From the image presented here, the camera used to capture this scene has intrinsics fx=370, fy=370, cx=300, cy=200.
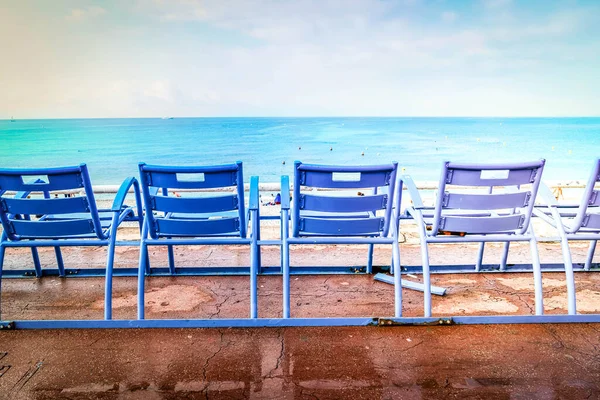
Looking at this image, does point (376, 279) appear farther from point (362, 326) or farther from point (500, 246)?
point (500, 246)

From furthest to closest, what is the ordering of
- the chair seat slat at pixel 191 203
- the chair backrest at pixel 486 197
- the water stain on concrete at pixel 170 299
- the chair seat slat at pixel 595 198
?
the water stain on concrete at pixel 170 299 → the chair seat slat at pixel 595 198 → the chair seat slat at pixel 191 203 → the chair backrest at pixel 486 197

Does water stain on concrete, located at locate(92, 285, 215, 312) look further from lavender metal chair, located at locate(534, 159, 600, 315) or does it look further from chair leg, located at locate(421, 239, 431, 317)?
lavender metal chair, located at locate(534, 159, 600, 315)

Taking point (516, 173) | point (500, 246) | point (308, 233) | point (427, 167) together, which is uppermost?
point (516, 173)

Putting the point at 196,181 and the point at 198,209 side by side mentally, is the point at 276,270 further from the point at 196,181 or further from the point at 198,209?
the point at 196,181

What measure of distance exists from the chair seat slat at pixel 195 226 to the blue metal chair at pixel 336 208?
16.2 inches

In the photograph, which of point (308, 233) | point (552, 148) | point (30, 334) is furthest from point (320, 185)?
point (552, 148)

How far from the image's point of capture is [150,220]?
256 centimetres

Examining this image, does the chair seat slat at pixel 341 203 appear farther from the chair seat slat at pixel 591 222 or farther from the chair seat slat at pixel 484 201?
the chair seat slat at pixel 591 222

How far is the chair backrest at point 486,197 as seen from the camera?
235 cm

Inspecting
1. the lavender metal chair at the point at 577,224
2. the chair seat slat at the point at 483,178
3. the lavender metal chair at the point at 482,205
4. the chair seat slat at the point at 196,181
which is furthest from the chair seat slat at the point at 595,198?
the chair seat slat at the point at 196,181

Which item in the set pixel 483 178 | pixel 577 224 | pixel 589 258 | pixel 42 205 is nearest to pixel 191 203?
pixel 42 205

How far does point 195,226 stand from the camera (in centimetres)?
257

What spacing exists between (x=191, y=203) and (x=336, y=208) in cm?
97

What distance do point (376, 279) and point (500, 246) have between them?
212 centimetres
